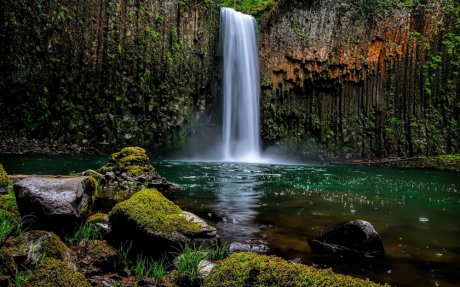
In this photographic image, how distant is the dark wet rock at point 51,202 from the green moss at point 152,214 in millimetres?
487

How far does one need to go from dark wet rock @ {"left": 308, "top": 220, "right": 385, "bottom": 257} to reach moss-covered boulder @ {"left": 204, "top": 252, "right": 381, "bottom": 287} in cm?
287

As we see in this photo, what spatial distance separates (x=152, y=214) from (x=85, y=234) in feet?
2.89

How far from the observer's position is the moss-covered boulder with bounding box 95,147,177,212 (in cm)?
1048

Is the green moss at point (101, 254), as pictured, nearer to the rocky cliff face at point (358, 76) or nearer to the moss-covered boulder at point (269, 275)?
the moss-covered boulder at point (269, 275)

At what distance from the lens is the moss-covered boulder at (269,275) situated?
9.05 ft

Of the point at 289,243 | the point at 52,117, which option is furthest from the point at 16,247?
the point at 52,117

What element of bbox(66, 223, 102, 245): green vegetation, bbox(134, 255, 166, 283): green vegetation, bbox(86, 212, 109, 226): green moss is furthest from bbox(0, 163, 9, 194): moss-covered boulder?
bbox(134, 255, 166, 283): green vegetation

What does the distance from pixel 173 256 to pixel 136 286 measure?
2.96 feet

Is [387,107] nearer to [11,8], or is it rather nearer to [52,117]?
[52,117]

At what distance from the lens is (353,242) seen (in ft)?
18.9

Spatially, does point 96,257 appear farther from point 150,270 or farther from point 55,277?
point 55,277

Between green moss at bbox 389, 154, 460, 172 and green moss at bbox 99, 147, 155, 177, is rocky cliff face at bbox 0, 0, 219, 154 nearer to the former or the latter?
green moss at bbox 99, 147, 155, 177

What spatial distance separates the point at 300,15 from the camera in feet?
110

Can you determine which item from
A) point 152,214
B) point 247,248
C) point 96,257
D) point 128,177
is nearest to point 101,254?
point 96,257
